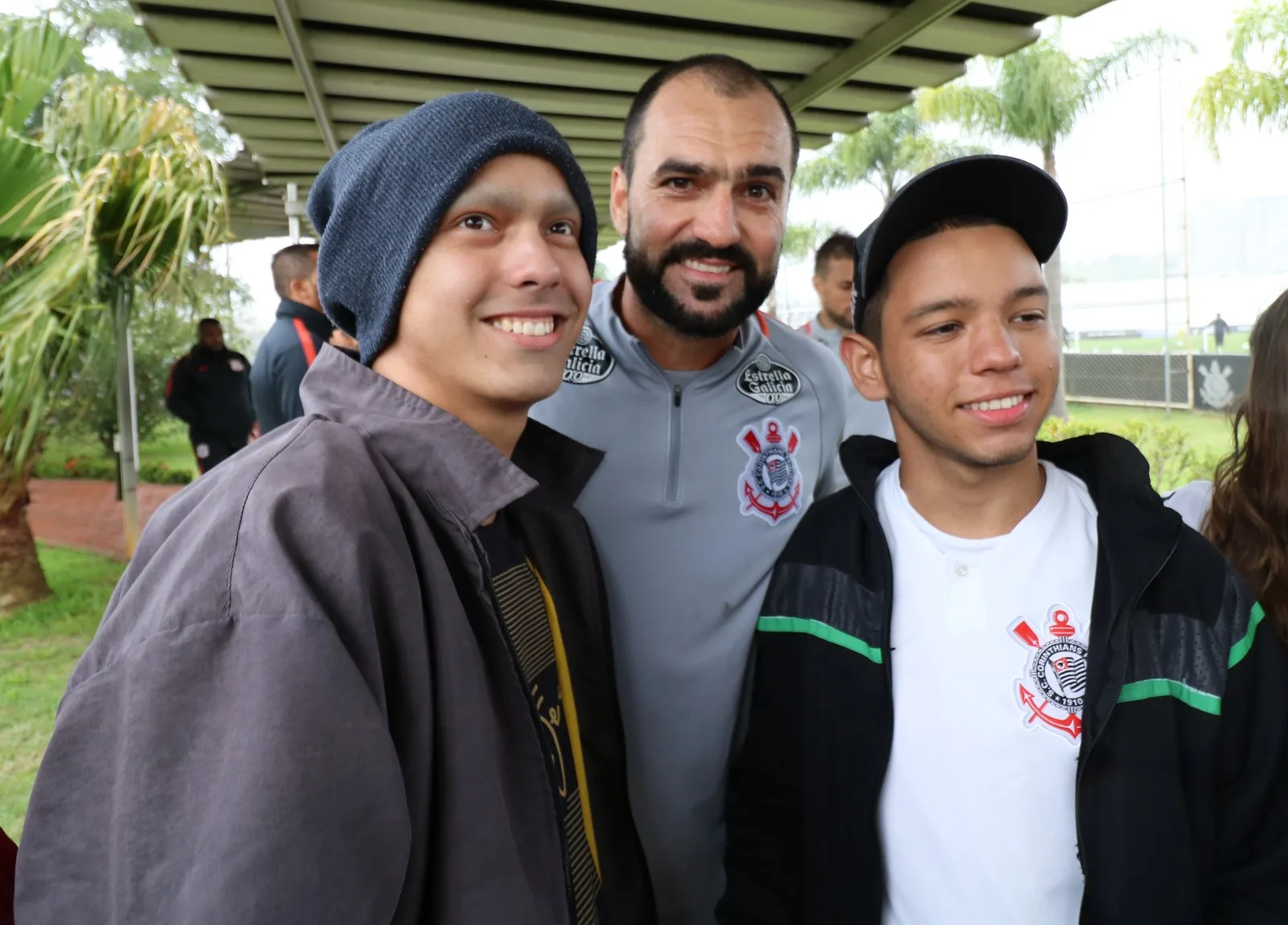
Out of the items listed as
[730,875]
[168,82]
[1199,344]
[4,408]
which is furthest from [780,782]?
[168,82]

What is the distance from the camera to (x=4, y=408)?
9.25ft

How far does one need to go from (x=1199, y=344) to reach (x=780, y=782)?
32.6 ft

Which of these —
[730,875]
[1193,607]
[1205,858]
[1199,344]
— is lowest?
[730,875]

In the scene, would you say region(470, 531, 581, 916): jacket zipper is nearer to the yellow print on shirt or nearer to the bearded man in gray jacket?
the yellow print on shirt

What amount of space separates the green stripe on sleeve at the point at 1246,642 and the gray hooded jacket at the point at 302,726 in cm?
104

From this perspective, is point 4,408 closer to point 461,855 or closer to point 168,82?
point 461,855

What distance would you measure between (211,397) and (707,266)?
5.61m

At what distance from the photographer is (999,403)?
4.75 feet

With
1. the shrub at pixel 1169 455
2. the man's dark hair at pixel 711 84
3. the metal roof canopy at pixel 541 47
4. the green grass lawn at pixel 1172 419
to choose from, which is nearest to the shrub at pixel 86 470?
the metal roof canopy at pixel 541 47

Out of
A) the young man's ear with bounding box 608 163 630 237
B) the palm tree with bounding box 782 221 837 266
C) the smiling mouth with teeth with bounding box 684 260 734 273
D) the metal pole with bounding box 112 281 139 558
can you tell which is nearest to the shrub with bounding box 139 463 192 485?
the metal pole with bounding box 112 281 139 558

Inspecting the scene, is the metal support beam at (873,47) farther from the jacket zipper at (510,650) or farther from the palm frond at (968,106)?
the palm frond at (968,106)

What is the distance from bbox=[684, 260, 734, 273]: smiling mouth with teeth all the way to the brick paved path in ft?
17.7

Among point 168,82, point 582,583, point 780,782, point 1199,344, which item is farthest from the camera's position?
point 168,82

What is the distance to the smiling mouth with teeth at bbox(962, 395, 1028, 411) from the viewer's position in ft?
4.74
